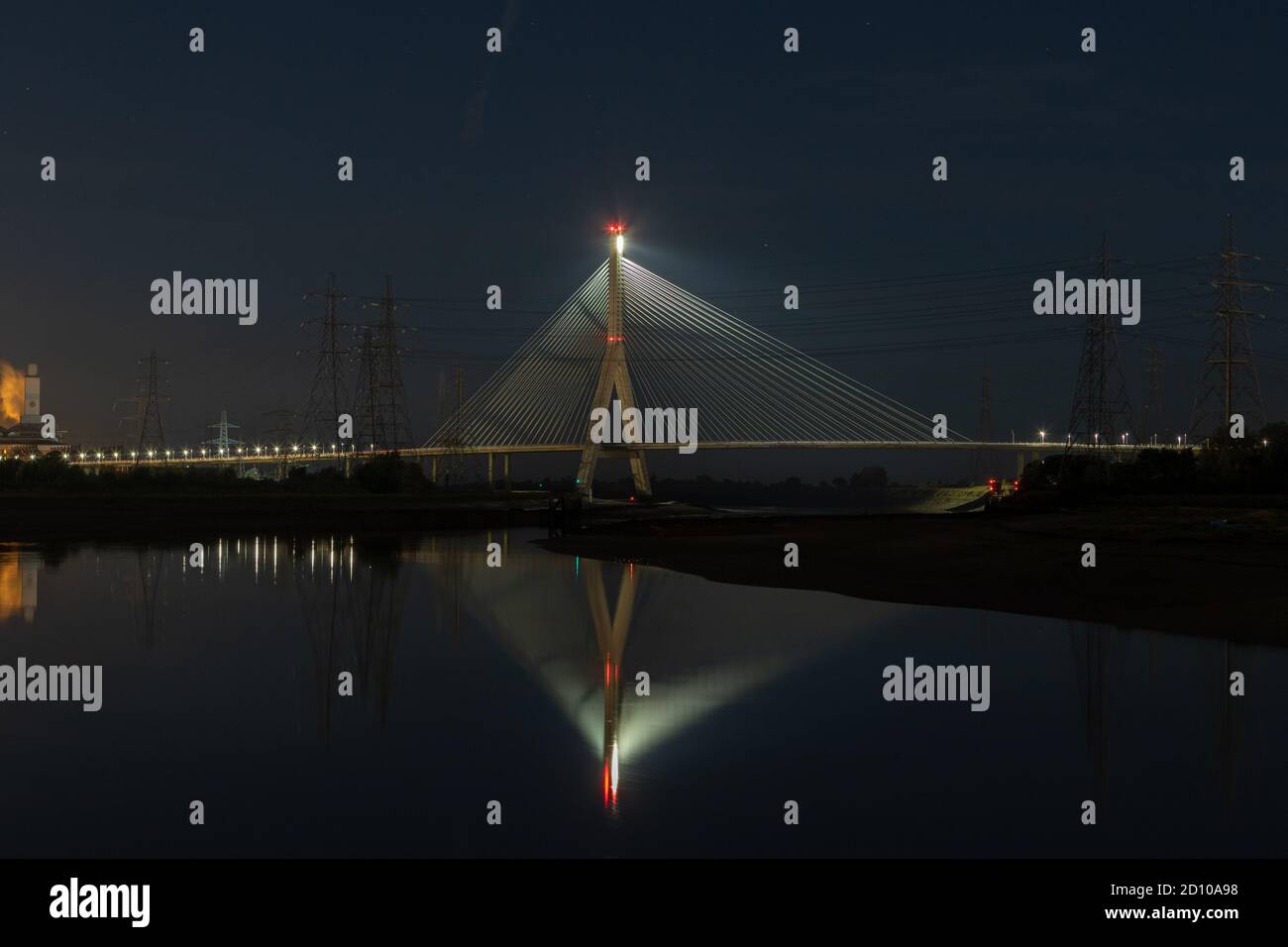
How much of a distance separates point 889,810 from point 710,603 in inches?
491

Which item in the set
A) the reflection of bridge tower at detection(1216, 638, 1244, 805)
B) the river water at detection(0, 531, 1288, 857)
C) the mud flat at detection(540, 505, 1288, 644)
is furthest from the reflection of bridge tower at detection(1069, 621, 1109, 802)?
the mud flat at detection(540, 505, 1288, 644)

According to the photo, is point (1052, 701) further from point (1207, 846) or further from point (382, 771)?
point (382, 771)

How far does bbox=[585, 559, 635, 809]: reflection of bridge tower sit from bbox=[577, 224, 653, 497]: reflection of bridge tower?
42.0 meters

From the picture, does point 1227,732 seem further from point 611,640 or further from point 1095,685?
point 611,640

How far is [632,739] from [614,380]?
62606 millimetres

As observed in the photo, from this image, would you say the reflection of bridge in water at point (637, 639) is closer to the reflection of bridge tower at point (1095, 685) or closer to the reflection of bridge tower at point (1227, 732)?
the reflection of bridge tower at point (1095, 685)

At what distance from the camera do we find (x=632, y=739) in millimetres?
9836

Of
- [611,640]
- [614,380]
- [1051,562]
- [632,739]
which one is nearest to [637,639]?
[611,640]

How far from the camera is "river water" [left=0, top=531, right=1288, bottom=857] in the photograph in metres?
7.24

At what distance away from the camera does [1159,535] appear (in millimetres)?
25484

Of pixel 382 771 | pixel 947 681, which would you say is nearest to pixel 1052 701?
pixel 947 681

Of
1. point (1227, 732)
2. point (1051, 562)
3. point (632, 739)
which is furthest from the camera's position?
point (1051, 562)

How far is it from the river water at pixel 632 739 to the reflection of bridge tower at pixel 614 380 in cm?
5288

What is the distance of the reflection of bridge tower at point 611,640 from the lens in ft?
29.6
